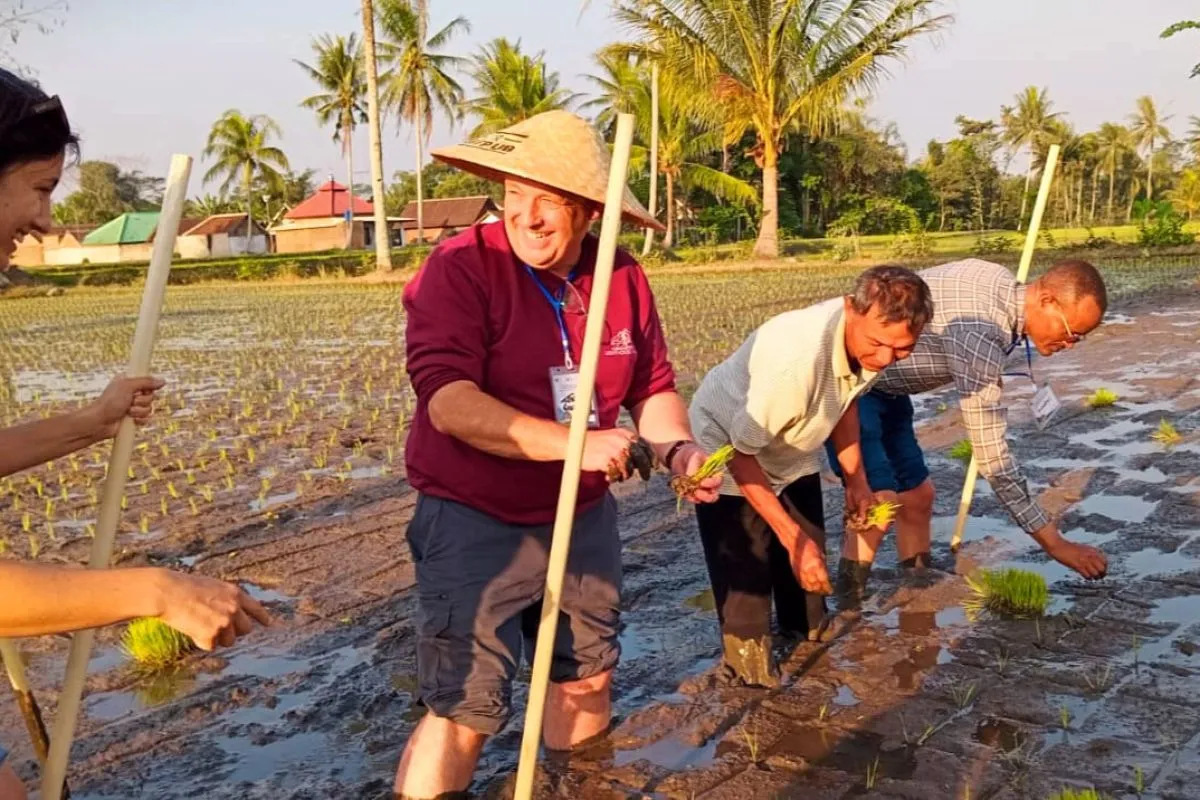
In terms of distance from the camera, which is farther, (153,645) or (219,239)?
(219,239)

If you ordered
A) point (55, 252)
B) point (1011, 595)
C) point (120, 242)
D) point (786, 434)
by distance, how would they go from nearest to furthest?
1. point (786, 434)
2. point (1011, 595)
3. point (120, 242)
4. point (55, 252)

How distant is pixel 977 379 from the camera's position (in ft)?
12.8

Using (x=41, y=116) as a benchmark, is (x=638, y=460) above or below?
below

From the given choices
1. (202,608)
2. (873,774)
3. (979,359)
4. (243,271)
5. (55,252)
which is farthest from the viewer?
(55,252)

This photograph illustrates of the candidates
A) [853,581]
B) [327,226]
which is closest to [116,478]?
[853,581]

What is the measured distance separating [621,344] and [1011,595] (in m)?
2.07

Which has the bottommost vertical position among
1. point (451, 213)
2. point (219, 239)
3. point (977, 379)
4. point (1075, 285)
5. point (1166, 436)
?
point (1166, 436)

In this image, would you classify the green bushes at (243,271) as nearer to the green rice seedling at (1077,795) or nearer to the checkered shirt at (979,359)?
the checkered shirt at (979,359)

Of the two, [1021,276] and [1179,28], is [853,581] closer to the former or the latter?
[1021,276]

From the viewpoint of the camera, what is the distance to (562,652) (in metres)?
3.00

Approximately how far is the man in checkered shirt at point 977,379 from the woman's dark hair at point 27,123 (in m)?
2.96

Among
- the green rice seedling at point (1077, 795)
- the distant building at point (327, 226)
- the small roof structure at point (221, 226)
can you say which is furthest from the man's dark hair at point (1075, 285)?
the small roof structure at point (221, 226)

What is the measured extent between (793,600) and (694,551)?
1.04m

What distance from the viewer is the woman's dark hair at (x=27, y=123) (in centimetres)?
172
